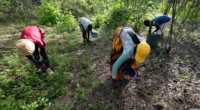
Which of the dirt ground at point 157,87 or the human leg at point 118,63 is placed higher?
the human leg at point 118,63

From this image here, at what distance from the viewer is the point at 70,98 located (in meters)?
2.96

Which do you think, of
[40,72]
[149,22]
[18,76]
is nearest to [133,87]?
[149,22]

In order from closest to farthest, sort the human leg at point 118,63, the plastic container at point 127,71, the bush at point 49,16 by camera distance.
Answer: the human leg at point 118,63
the plastic container at point 127,71
the bush at point 49,16

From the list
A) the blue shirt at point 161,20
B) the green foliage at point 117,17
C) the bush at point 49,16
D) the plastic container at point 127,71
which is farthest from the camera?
the bush at point 49,16

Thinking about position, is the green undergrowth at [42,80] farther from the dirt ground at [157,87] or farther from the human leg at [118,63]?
the human leg at [118,63]

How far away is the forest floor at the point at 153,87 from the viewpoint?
2.58 meters

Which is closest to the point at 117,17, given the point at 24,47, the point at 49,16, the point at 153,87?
the point at 49,16

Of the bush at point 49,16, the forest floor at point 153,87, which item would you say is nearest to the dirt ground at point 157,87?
the forest floor at point 153,87

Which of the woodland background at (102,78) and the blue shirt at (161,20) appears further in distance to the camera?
the blue shirt at (161,20)

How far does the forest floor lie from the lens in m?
2.58

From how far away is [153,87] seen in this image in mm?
2904

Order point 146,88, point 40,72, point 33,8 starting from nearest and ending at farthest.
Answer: point 146,88, point 40,72, point 33,8

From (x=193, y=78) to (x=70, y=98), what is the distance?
2465 mm

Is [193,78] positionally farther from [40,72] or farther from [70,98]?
[40,72]
